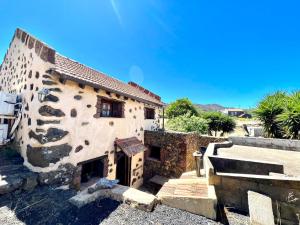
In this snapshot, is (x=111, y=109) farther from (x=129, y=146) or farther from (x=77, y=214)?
(x=77, y=214)

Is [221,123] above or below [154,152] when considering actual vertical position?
above

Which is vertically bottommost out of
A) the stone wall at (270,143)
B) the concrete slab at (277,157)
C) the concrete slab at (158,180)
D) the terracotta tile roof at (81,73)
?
the concrete slab at (158,180)

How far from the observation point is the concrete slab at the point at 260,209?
8.75ft

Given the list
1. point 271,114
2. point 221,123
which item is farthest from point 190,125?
point 271,114

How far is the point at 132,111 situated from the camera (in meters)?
9.20

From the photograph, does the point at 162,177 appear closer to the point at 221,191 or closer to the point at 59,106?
the point at 221,191

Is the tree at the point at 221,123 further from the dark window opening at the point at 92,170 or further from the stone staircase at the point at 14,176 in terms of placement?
the stone staircase at the point at 14,176

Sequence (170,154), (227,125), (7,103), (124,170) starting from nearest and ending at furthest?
(7,103) < (124,170) < (170,154) < (227,125)

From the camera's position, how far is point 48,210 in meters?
3.44

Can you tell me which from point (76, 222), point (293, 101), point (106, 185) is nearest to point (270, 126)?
point (293, 101)

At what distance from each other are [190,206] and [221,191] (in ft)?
3.24

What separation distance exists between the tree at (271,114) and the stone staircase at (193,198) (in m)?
8.86

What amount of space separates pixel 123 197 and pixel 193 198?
5.49 ft

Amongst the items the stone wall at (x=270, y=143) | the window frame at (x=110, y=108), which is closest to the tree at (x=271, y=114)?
the stone wall at (x=270, y=143)
